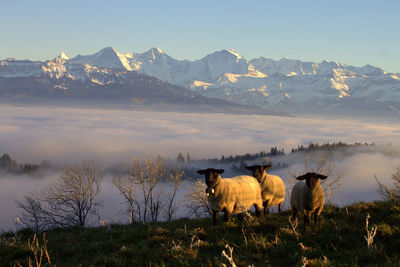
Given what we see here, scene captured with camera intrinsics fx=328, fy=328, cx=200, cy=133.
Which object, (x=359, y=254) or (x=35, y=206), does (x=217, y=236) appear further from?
(x=35, y=206)

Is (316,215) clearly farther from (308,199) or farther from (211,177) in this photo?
(211,177)

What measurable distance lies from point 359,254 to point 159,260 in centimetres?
482

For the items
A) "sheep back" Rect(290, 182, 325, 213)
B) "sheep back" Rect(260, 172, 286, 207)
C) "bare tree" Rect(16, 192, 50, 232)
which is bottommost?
"bare tree" Rect(16, 192, 50, 232)

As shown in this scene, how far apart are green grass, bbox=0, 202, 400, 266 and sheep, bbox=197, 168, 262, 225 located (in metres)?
1.02

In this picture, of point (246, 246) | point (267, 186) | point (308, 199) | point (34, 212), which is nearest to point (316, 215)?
point (308, 199)

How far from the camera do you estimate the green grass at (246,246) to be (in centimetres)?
790

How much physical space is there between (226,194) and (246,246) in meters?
4.70

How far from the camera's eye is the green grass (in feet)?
25.9

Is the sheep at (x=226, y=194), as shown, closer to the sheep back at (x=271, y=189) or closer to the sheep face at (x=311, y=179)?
the sheep back at (x=271, y=189)

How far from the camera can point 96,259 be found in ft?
28.5

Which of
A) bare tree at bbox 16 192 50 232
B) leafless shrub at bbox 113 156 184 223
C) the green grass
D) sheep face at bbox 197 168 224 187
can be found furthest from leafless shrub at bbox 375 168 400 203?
bare tree at bbox 16 192 50 232

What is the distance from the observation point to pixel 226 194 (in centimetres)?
1346

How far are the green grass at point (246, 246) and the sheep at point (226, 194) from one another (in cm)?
102

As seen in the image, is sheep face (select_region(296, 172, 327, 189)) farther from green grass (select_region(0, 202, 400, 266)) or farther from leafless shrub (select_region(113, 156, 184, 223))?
leafless shrub (select_region(113, 156, 184, 223))
